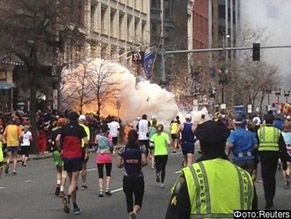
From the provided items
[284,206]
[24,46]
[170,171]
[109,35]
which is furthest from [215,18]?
[284,206]

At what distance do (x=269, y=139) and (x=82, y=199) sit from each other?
14.2 ft

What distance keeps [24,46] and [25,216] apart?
22.3m

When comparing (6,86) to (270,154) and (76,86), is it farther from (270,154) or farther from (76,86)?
(270,154)

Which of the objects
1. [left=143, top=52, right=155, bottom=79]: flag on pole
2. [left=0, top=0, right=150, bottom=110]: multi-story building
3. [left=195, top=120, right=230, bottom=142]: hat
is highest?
[left=0, top=0, right=150, bottom=110]: multi-story building

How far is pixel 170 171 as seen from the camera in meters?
25.7

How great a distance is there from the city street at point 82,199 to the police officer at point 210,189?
909 cm

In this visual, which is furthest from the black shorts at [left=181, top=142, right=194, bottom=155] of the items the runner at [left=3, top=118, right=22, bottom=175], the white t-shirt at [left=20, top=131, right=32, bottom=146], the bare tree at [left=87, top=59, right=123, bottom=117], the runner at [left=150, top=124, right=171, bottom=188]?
the bare tree at [left=87, top=59, right=123, bottom=117]

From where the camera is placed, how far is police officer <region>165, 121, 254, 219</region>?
17.3 ft

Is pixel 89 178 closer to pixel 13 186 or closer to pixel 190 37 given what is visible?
pixel 13 186

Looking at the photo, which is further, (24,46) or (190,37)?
(190,37)

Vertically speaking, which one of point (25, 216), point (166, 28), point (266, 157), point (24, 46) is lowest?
point (25, 216)

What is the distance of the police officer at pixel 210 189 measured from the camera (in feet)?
17.3

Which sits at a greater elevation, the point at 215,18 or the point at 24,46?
the point at 215,18

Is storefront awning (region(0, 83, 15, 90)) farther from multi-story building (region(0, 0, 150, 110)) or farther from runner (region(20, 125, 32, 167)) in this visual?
runner (region(20, 125, 32, 167))
